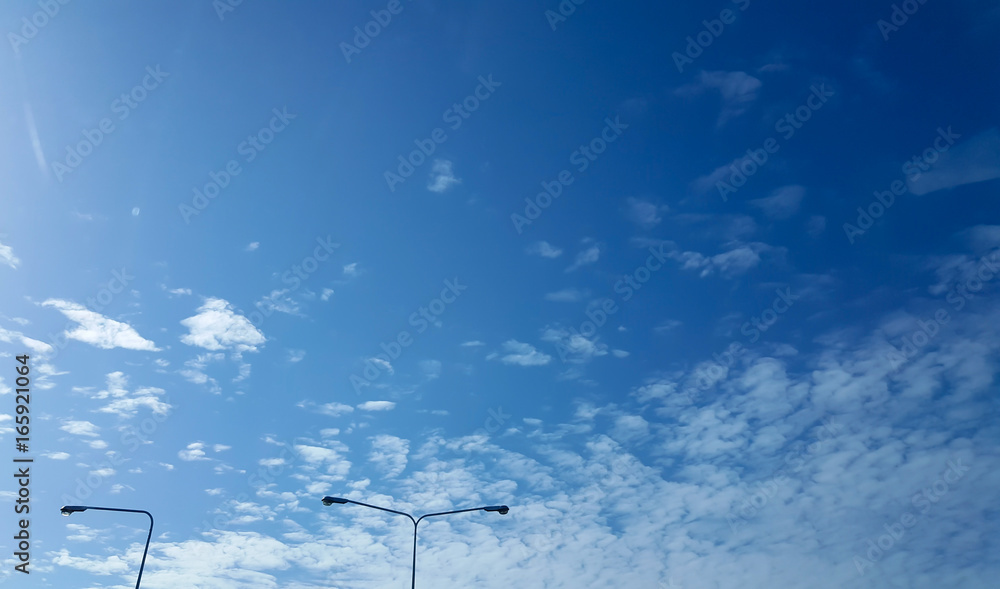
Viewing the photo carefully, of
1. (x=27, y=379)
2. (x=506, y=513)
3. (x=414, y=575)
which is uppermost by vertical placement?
(x=27, y=379)

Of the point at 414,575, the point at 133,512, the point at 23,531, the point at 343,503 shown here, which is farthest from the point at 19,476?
the point at 414,575

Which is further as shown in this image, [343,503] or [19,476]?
[343,503]

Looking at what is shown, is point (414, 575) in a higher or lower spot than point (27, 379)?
lower

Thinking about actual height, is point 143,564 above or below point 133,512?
below

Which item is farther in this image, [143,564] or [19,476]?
[143,564]

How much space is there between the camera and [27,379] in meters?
27.6

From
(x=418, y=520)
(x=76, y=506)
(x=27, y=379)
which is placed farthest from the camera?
(x=418, y=520)

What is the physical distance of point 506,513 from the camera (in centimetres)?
3438

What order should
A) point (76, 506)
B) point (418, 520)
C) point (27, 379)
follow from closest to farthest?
point (27, 379) → point (76, 506) → point (418, 520)

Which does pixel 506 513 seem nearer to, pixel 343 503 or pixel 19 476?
pixel 343 503

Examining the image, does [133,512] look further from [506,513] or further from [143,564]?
[506,513]

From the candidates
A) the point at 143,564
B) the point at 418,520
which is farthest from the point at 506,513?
the point at 143,564

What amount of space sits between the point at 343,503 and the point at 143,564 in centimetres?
1067

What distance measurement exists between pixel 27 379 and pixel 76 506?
9.02m
